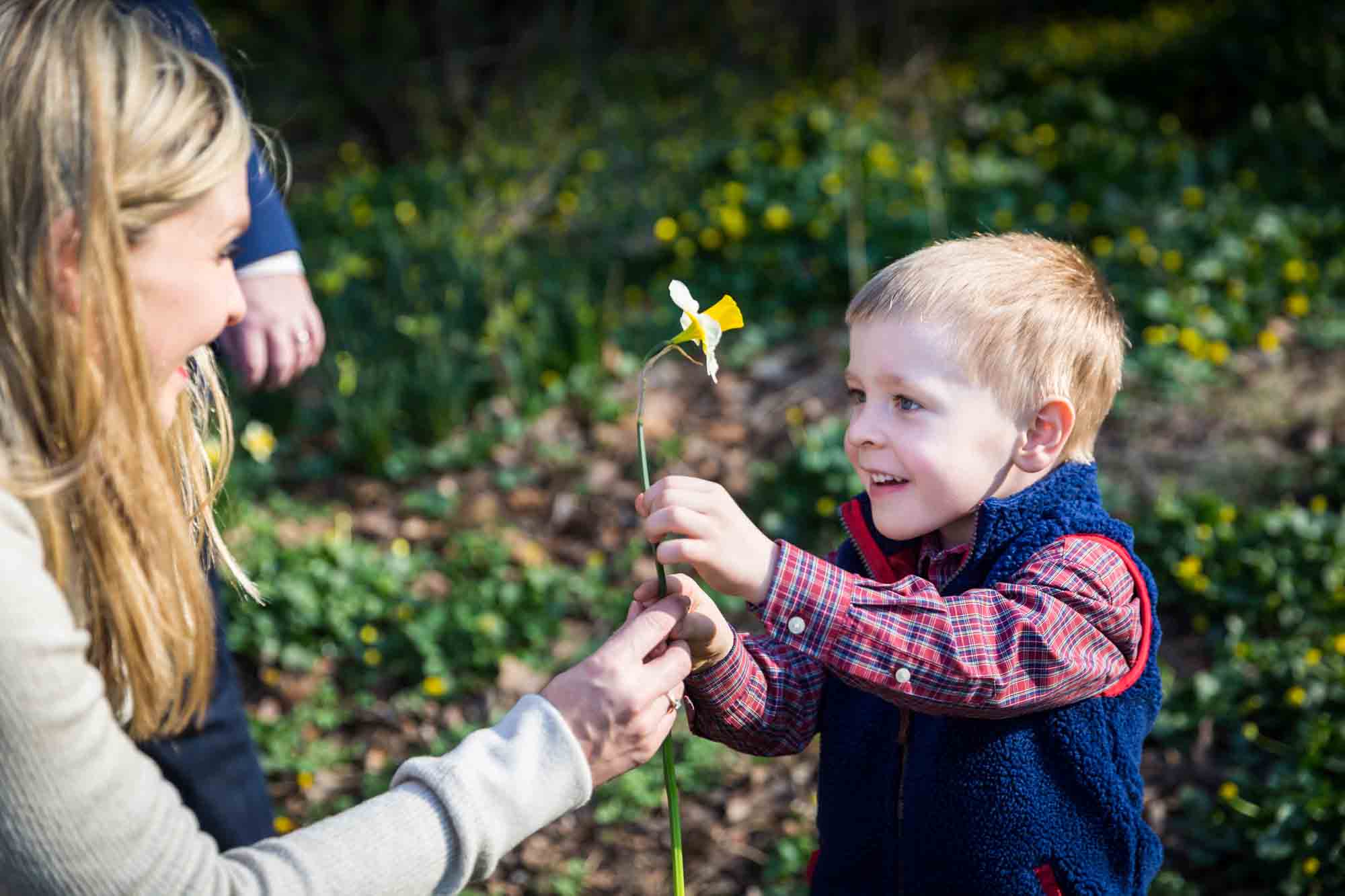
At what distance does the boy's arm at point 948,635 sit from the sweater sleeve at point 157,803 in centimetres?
30

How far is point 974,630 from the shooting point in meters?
1.43

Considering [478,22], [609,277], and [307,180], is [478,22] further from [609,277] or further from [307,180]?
[609,277]

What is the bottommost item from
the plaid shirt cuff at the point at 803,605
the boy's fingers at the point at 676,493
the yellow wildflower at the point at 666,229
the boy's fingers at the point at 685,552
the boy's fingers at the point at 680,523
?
the yellow wildflower at the point at 666,229

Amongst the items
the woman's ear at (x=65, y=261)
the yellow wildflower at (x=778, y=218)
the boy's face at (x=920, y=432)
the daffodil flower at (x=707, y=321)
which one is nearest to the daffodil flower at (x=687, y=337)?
the daffodil flower at (x=707, y=321)

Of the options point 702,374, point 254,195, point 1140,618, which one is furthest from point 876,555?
point 702,374

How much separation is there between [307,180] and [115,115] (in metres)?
6.19

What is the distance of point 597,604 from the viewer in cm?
330

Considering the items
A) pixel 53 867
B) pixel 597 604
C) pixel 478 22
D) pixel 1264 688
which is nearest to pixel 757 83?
pixel 478 22

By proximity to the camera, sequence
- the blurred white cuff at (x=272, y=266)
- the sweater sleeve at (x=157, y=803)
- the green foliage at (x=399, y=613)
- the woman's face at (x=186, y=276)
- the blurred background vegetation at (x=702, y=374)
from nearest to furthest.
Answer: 1. the sweater sleeve at (x=157, y=803)
2. the woman's face at (x=186, y=276)
3. the blurred white cuff at (x=272, y=266)
4. the blurred background vegetation at (x=702, y=374)
5. the green foliage at (x=399, y=613)

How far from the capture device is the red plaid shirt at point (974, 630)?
4.63 ft

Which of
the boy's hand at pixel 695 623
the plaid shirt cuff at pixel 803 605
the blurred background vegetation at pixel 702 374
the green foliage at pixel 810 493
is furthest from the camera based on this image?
the green foliage at pixel 810 493

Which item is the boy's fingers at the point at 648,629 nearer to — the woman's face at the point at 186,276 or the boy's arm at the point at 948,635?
the boy's arm at the point at 948,635

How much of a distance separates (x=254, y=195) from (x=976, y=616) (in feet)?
4.87

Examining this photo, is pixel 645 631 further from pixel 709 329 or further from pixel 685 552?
pixel 709 329
